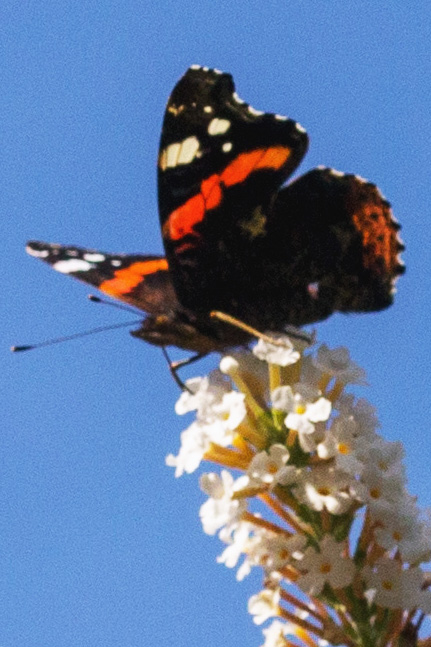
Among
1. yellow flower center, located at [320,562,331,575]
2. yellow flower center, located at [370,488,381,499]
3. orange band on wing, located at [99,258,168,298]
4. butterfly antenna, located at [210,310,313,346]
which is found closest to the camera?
yellow flower center, located at [320,562,331,575]

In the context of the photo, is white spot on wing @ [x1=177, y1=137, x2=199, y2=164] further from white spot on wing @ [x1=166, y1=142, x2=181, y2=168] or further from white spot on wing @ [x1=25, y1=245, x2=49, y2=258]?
white spot on wing @ [x1=25, y1=245, x2=49, y2=258]

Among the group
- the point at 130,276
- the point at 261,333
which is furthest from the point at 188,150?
the point at 261,333

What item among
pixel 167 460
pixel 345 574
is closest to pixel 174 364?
pixel 167 460

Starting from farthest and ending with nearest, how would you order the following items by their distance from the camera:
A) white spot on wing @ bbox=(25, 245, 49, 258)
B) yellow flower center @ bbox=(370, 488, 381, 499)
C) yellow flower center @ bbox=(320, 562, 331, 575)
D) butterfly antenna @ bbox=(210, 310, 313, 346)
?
white spot on wing @ bbox=(25, 245, 49, 258) → butterfly antenna @ bbox=(210, 310, 313, 346) → yellow flower center @ bbox=(370, 488, 381, 499) → yellow flower center @ bbox=(320, 562, 331, 575)

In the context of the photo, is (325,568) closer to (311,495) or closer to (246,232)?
(311,495)

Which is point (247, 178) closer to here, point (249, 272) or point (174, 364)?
point (249, 272)

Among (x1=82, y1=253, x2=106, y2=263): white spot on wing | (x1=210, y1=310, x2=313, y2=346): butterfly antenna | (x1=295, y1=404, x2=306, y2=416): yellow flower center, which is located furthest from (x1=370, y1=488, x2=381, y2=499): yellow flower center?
(x1=82, y1=253, x2=106, y2=263): white spot on wing

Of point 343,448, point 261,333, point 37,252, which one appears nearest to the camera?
point 343,448

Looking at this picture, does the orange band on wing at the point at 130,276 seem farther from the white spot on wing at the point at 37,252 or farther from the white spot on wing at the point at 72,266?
the white spot on wing at the point at 37,252
